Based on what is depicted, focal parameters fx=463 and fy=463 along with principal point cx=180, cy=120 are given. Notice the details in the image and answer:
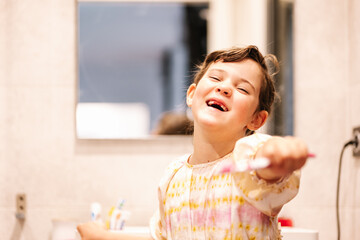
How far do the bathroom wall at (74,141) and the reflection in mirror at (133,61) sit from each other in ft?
0.19

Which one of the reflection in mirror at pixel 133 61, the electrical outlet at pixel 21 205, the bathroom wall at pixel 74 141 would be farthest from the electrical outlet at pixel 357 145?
the electrical outlet at pixel 21 205

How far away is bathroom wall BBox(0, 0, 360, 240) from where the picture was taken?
1.85 meters

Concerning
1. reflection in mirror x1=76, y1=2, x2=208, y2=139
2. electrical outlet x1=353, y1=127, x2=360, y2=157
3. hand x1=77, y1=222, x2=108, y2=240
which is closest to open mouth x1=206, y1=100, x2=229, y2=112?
hand x1=77, y1=222, x2=108, y2=240

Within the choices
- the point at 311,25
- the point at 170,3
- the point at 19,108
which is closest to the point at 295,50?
the point at 311,25

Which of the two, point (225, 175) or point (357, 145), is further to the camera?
point (357, 145)

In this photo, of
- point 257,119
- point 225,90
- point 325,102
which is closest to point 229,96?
point 225,90

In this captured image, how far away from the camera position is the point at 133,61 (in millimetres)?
1880

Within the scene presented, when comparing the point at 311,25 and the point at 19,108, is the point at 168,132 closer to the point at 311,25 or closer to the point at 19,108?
the point at 19,108

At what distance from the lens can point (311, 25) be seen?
1.94 metres

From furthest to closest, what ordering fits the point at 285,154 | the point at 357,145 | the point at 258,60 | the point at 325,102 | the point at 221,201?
the point at 325,102, the point at 357,145, the point at 258,60, the point at 221,201, the point at 285,154

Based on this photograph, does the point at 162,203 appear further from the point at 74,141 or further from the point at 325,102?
the point at 325,102

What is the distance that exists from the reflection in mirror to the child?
72cm

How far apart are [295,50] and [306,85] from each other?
0.15 metres

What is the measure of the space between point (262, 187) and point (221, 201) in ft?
0.46
